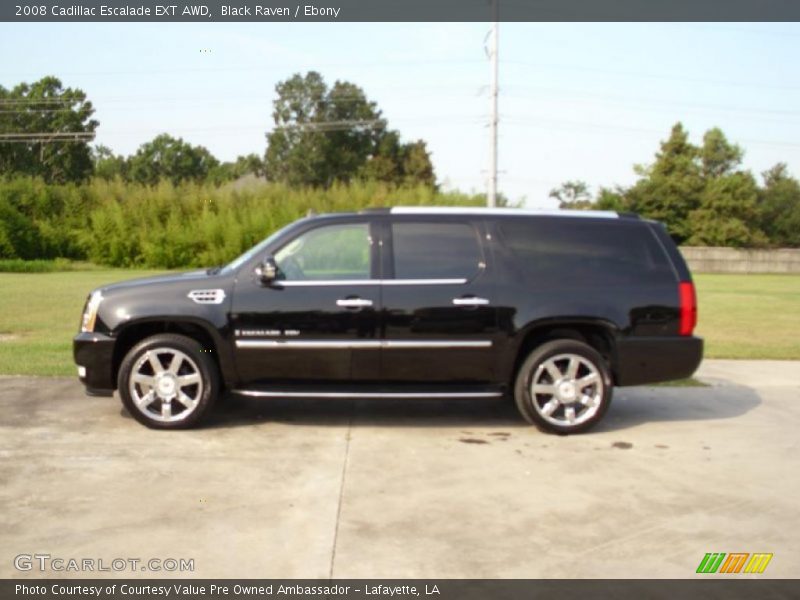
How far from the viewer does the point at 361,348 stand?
628 centimetres

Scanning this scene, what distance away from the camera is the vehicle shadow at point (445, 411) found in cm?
683

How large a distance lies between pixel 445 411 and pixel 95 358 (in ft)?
9.84

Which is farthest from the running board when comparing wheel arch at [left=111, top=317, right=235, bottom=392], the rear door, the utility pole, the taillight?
the utility pole

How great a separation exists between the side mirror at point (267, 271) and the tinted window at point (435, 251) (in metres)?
0.95

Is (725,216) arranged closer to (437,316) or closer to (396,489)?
(437,316)

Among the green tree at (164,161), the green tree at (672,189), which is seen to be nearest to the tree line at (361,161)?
the green tree at (672,189)

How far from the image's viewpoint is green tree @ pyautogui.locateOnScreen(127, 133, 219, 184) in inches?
3228

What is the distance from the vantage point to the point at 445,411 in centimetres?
726

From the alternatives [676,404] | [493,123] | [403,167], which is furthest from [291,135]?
[676,404]

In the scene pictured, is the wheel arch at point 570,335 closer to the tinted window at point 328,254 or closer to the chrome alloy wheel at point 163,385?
the tinted window at point 328,254

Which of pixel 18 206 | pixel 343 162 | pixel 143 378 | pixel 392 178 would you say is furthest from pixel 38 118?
pixel 143 378

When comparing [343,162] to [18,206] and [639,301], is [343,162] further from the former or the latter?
[639,301]

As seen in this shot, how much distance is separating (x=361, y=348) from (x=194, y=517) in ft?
6.94
